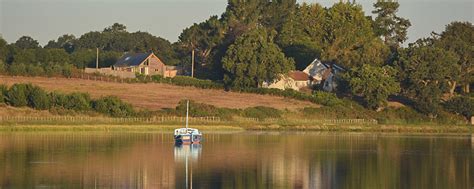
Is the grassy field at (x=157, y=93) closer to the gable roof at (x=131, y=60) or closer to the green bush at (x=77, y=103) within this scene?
the green bush at (x=77, y=103)

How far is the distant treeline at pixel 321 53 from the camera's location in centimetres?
12675

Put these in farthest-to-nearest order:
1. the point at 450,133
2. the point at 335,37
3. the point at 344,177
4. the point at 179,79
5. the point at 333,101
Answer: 1. the point at 335,37
2. the point at 179,79
3. the point at 333,101
4. the point at 450,133
5. the point at 344,177

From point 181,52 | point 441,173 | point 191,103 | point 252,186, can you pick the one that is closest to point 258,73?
point 191,103

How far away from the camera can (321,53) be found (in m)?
146

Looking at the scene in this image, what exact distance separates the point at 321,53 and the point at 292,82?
1075 cm

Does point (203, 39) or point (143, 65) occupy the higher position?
point (203, 39)

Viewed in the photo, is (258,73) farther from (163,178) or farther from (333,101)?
(163,178)

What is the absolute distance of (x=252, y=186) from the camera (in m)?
49.6

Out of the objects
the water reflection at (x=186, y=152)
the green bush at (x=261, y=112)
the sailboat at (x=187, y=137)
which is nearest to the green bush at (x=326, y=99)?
the green bush at (x=261, y=112)

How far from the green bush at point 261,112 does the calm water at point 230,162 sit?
2241cm

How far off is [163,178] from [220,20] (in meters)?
102

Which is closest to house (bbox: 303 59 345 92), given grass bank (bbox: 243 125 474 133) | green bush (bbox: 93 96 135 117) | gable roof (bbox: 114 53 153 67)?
gable roof (bbox: 114 53 153 67)

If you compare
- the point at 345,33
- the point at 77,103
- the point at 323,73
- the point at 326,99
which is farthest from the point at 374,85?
the point at 77,103

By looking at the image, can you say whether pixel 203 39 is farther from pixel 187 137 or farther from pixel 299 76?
pixel 187 137
